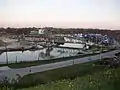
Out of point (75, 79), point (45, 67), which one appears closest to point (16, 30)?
point (45, 67)

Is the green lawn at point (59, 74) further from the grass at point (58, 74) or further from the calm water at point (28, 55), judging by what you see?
the calm water at point (28, 55)

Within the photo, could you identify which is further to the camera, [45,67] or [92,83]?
[92,83]

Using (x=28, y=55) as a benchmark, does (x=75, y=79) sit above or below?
below

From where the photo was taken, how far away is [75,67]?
2.83 m

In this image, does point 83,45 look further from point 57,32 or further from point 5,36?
point 5,36

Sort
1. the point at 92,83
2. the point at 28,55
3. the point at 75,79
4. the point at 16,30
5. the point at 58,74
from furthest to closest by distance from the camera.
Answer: the point at 92,83 → the point at 75,79 → the point at 58,74 → the point at 16,30 → the point at 28,55

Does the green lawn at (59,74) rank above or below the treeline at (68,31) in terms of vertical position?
below

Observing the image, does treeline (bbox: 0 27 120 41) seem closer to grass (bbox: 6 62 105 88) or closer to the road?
the road

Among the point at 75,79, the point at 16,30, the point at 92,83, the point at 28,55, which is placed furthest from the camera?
the point at 92,83

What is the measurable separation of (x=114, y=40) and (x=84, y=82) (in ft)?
2.23

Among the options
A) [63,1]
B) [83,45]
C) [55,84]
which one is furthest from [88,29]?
[55,84]

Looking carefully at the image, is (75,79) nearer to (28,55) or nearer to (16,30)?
(28,55)

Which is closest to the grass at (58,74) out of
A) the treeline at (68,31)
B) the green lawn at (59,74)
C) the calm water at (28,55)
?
the green lawn at (59,74)

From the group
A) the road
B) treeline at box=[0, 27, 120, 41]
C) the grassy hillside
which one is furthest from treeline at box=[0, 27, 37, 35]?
the grassy hillside
